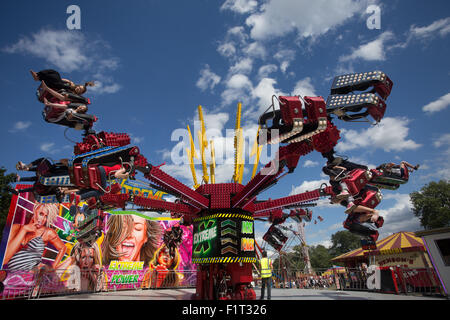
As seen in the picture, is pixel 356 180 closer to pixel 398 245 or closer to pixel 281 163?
pixel 281 163

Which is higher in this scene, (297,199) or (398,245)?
(297,199)


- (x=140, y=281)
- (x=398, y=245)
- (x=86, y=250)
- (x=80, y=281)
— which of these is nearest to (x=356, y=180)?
(x=398, y=245)

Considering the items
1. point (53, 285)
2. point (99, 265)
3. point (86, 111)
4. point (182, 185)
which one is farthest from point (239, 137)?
point (99, 265)

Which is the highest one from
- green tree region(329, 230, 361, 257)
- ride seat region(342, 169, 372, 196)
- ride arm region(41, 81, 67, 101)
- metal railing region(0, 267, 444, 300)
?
green tree region(329, 230, 361, 257)

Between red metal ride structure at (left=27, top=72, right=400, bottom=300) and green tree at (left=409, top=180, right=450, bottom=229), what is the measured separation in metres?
37.9

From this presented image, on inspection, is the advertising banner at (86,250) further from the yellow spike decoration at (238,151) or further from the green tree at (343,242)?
the green tree at (343,242)

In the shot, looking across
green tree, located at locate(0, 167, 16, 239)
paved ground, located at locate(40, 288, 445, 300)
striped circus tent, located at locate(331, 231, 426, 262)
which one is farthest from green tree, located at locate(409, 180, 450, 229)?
green tree, located at locate(0, 167, 16, 239)

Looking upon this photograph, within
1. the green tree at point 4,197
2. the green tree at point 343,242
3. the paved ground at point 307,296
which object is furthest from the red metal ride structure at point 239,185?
the green tree at point 343,242

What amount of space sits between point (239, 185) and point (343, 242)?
88643 millimetres

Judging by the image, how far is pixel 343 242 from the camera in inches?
3388

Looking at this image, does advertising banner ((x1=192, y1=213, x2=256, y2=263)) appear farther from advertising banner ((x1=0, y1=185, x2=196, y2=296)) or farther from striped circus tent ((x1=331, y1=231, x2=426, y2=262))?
striped circus tent ((x1=331, y1=231, x2=426, y2=262))

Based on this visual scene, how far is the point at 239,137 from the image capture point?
16.0 m

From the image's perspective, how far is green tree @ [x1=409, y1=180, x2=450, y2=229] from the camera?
118 ft
